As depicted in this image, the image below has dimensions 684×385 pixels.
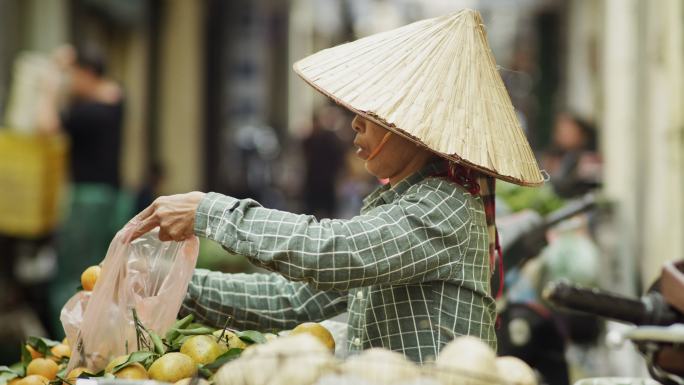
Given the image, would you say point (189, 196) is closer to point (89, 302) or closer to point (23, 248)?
point (89, 302)

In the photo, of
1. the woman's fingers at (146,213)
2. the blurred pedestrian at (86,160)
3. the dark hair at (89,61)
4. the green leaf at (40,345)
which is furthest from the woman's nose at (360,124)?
the dark hair at (89,61)

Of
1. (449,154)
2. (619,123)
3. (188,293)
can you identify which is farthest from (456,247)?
(619,123)

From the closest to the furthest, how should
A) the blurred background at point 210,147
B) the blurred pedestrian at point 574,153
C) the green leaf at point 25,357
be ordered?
the green leaf at point 25,357 < the blurred background at point 210,147 < the blurred pedestrian at point 574,153

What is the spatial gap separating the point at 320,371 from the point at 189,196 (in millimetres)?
775

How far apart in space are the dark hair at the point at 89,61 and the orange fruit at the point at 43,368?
5053 mm

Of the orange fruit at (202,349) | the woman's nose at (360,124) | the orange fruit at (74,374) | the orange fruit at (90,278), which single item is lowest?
the orange fruit at (74,374)

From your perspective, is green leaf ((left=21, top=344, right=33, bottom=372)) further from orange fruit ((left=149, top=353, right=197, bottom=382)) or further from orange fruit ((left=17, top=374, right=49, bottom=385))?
orange fruit ((left=149, top=353, right=197, bottom=382))

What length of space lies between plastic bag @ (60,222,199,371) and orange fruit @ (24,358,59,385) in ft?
0.29

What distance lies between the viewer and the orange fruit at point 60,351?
3160 millimetres

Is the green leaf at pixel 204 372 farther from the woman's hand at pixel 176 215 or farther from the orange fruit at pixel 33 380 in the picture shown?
the orange fruit at pixel 33 380

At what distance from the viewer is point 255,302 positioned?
10.8 feet

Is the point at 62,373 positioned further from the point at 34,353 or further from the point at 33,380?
the point at 34,353

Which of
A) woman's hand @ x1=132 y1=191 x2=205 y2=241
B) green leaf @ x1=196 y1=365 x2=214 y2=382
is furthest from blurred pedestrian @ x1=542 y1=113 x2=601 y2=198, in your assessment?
green leaf @ x1=196 y1=365 x2=214 y2=382

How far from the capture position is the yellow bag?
774 centimetres
